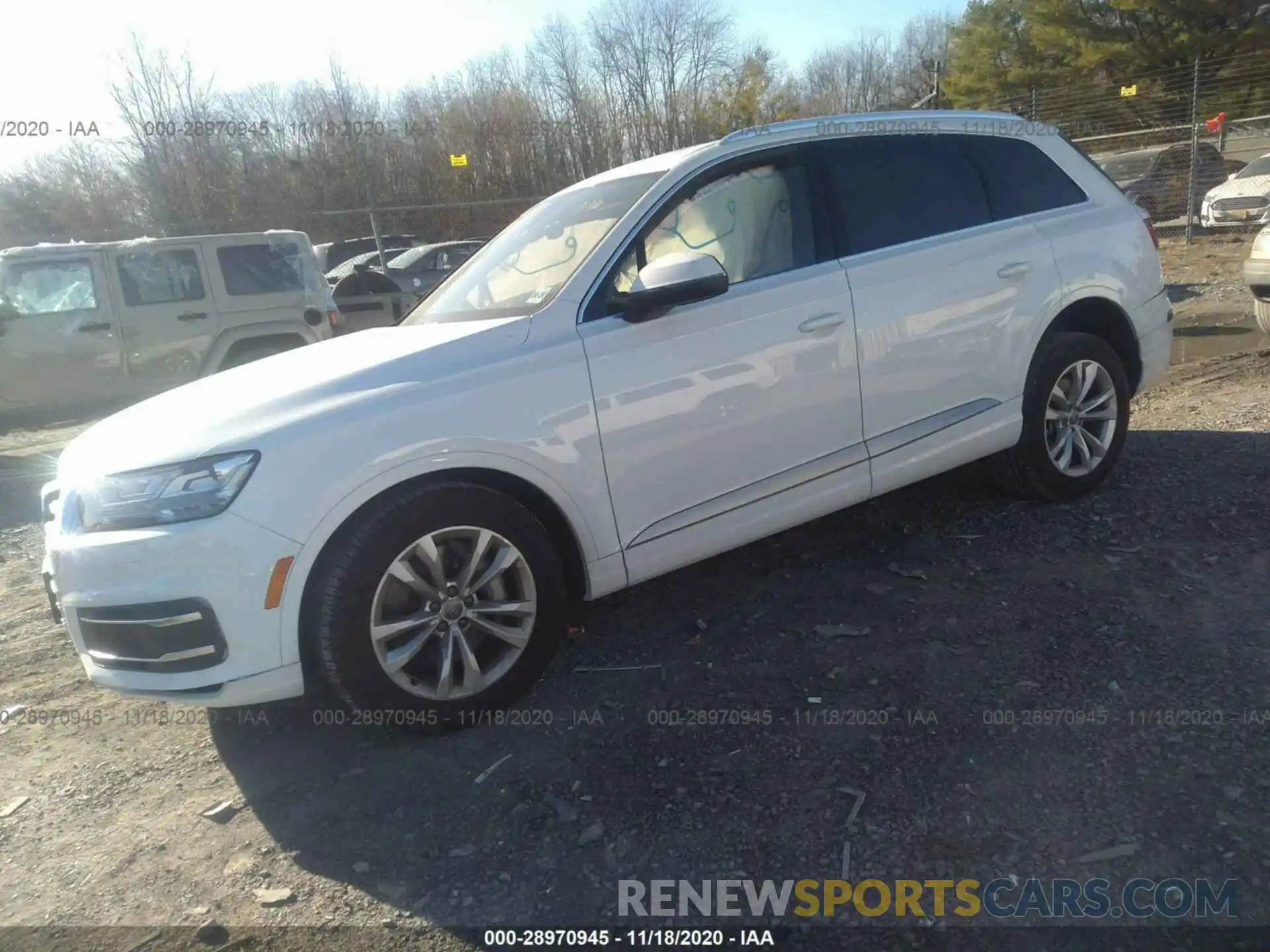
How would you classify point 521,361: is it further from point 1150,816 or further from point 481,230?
point 481,230

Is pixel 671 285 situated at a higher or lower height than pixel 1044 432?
higher

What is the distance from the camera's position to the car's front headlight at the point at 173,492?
2.64m

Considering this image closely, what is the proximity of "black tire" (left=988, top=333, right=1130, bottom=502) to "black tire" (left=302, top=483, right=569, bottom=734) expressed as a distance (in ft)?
7.87

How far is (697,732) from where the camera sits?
115 inches

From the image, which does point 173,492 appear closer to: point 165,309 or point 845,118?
point 845,118

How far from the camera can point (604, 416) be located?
3.12m

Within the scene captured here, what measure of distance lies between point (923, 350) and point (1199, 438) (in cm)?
251

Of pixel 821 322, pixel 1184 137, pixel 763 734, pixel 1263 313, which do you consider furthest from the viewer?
pixel 1184 137

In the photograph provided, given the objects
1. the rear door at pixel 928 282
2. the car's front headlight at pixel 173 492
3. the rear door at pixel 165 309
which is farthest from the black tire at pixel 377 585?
the rear door at pixel 165 309

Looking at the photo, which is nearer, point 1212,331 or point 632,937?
point 632,937

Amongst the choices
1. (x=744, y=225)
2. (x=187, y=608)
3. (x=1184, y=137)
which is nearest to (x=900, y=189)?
(x=744, y=225)

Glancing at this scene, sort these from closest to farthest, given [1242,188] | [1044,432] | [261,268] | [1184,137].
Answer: [1044,432], [261,268], [1242,188], [1184,137]

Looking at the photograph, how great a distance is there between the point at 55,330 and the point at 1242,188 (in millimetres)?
17049

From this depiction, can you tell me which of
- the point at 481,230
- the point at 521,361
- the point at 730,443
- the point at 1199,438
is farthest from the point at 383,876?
the point at 481,230
